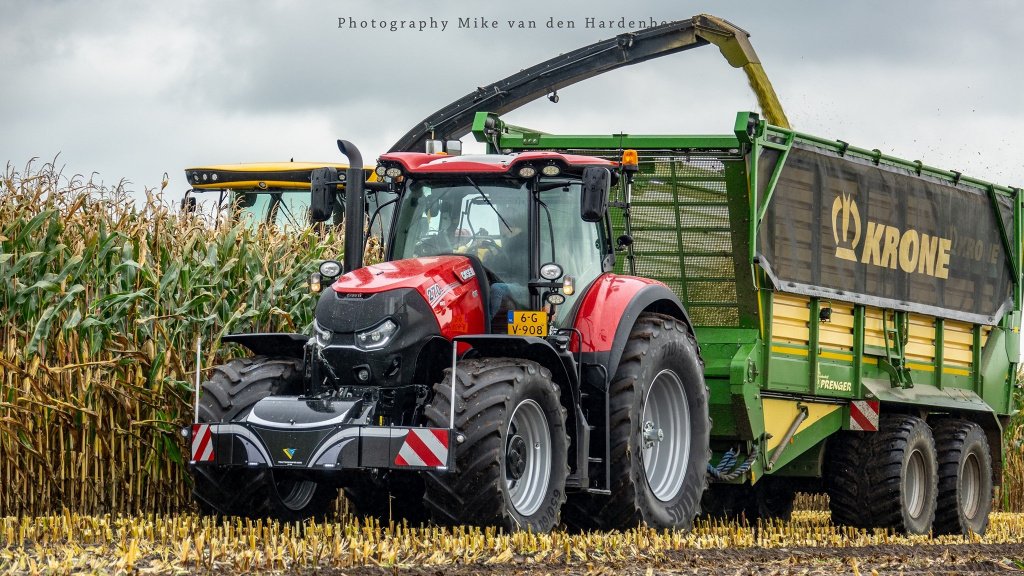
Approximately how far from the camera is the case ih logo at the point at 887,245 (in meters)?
11.7

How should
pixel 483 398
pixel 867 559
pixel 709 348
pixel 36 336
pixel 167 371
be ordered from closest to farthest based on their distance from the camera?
pixel 483 398 → pixel 867 559 → pixel 36 336 → pixel 167 371 → pixel 709 348

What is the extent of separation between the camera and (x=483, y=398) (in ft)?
25.5

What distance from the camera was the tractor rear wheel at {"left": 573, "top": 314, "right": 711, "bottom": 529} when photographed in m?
8.88

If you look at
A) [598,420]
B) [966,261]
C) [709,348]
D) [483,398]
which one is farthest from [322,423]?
[966,261]

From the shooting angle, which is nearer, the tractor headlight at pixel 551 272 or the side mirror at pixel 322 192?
the tractor headlight at pixel 551 272

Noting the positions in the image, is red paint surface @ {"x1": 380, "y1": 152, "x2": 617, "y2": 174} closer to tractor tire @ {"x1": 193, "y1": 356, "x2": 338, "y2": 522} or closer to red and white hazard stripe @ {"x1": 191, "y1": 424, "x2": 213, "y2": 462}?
tractor tire @ {"x1": 193, "y1": 356, "x2": 338, "y2": 522}

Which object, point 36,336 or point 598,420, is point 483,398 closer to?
point 598,420

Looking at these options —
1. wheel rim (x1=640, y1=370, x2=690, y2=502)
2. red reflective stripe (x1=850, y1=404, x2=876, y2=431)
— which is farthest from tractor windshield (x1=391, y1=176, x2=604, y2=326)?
red reflective stripe (x1=850, y1=404, x2=876, y2=431)

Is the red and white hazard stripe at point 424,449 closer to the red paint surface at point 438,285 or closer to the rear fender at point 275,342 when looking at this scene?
the red paint surface at point 438,285

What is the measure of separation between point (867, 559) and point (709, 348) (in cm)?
276

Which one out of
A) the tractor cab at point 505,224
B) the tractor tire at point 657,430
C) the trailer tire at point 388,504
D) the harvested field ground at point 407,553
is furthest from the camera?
the trailer tire at point 388,504

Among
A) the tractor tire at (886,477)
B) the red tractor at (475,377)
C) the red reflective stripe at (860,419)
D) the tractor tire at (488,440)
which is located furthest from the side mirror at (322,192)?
the tractor tire at (886,477)

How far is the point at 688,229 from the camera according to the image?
36.1 feet

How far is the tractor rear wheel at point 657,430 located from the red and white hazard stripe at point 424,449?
1.53 m
